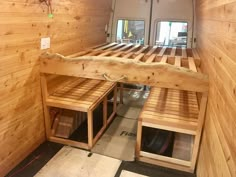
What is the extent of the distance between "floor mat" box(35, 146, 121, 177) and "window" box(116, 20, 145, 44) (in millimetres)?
2529

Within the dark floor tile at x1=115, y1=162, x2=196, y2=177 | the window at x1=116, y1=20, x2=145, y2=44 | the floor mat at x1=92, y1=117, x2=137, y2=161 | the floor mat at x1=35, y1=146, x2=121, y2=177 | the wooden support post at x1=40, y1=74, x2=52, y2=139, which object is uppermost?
the window at x1=116, y1=20, x2=145, y2=44

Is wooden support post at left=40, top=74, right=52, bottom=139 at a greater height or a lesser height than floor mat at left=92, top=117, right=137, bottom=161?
greater

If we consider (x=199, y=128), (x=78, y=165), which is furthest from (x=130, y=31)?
(x=78, y=165)

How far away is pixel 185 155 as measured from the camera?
2.14 meters

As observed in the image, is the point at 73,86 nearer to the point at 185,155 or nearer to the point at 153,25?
the point at 185,155

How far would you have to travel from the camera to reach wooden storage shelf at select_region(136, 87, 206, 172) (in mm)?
1914

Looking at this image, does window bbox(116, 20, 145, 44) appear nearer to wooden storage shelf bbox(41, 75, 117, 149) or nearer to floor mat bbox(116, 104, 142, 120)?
floor mat bbox(116, 104, 142, 120)

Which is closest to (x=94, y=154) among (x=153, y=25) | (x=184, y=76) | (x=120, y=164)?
(x=120, y=164)

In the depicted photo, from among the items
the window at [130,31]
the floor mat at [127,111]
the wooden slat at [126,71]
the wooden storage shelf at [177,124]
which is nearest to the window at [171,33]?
the window at [130,31]

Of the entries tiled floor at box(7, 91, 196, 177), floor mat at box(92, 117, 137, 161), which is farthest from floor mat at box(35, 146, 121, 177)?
floor mat at box(92, 117, 137, 161)

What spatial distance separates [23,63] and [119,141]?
138cm

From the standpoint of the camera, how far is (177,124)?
1909 mm

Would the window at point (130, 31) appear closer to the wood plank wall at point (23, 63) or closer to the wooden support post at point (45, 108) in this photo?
the wood plank wall at point (23, 63)

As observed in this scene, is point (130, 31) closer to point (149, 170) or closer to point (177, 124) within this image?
point (177, 124)
